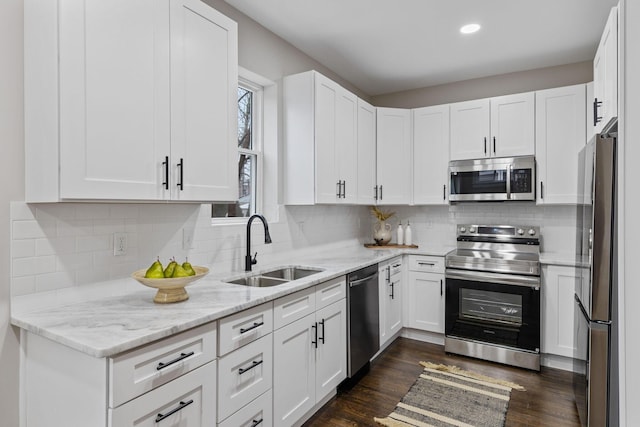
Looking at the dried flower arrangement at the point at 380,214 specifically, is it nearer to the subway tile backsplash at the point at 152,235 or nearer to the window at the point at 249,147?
the subway tile backsplash at the point at 152,235

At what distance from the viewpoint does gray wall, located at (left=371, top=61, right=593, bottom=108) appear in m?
3.64

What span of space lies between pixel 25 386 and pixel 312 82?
2563mm

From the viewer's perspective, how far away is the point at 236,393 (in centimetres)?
177

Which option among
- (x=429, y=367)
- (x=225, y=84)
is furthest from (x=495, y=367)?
(x=225, y=84)

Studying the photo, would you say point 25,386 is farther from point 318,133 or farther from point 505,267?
point 505,267

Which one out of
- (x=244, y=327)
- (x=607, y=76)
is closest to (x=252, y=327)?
(x=244, y=327)

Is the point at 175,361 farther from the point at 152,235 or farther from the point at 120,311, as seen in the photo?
the point at 152,235

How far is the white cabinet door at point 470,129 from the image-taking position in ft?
12.3

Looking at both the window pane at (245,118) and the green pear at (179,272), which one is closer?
the green pear at (179,272)

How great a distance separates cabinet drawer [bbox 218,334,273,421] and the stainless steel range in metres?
2.12

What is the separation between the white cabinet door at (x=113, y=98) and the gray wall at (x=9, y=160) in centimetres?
12

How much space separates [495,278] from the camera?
10.8 feet

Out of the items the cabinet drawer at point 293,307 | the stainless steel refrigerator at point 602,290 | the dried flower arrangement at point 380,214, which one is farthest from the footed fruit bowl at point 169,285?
the dried flower arrangement at point 380,214

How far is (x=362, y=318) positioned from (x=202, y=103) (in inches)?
76.7
